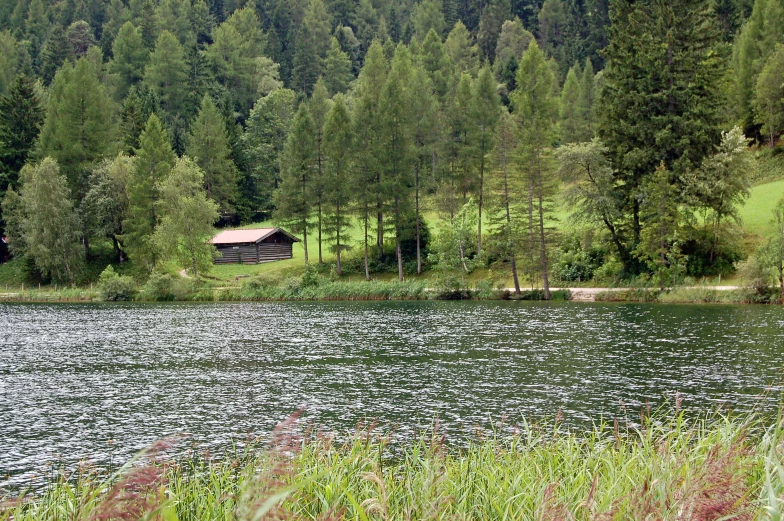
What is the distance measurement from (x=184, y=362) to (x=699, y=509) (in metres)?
26.1

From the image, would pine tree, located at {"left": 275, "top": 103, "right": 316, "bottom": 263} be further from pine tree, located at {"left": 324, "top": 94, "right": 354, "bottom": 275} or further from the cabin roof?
the cabin roof

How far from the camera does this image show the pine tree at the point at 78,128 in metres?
79.4

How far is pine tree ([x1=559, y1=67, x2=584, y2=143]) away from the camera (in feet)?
295

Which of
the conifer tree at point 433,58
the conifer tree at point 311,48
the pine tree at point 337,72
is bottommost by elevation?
the conifer tree at point 433,58

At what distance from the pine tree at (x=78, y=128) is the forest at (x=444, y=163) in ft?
0.68

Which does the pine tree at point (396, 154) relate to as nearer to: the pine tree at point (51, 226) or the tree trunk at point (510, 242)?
the tree trunk at point (510, 242)

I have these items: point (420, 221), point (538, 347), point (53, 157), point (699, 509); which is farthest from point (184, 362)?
point (53, 157)

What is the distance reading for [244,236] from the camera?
78.9 m

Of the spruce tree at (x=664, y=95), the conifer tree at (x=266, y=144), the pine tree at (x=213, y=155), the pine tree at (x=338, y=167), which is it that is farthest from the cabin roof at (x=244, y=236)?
the spruce tree at (x=664, y=95)

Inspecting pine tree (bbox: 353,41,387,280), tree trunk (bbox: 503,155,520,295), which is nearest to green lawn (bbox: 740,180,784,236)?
tree trunk (bbox: 503,155,520,295)

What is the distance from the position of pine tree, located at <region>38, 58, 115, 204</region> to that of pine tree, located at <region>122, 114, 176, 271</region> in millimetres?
7527

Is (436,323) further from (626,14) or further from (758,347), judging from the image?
(626,14)

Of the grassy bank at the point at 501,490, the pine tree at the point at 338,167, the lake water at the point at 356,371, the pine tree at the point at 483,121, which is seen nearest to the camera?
the grassy bank at the point at 501,490

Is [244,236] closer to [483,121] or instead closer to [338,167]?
[338,167]
